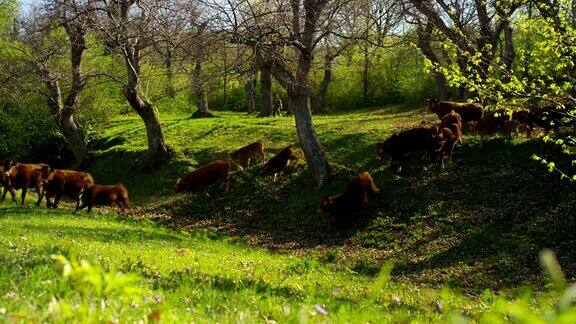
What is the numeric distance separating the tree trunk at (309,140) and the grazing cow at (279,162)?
1564 millimetres

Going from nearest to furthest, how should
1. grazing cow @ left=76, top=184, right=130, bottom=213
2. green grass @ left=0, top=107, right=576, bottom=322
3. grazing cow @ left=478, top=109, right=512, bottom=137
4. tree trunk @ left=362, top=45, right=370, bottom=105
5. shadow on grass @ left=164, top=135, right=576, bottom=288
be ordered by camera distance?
green grass @ left=0, top=107, right=576, bottom=322 → shadow on grass @ left=164, top=135, right=576, bottom=288 → grazing cow @ left=76, top=184, right=130, bottom=213 → grazing cow @ left=478, top=109, right=512, bottom=137 → tree trunk @ left=362, top=45, right=370, bottom=105

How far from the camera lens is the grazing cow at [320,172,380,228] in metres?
19.8

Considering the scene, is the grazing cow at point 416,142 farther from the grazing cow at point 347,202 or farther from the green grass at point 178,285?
the green grass at point 178,285

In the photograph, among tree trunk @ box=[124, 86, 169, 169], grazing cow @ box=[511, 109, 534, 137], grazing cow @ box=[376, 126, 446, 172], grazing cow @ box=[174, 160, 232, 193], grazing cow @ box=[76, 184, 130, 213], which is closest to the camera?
grazing cow @ box=[376, 126, 446, 172]

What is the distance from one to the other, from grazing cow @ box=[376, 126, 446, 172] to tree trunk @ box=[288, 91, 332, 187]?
264 centimetres

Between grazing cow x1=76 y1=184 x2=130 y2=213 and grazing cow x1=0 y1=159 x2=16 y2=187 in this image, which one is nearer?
grazing cow x1=76 y1=184 x2=130 y2=213

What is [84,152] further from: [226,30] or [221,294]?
[221,294]

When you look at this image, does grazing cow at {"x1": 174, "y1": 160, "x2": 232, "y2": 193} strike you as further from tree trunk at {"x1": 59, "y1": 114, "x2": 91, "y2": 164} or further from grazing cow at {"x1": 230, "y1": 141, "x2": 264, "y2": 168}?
tree trunk at {"x1": 59, "y1": 114, "x2": 91, "y2": 164}

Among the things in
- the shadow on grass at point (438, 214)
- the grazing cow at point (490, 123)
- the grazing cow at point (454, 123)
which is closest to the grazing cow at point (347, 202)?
the shadow on grass at point (438, 214)

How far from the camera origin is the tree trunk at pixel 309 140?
22953mm

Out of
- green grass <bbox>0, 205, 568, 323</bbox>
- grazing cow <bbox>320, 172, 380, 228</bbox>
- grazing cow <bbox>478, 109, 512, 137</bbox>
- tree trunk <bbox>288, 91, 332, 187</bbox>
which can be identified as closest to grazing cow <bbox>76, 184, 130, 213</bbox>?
green grass <bbox>0, 205, 568, 323</bbox>

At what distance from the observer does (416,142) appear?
71.7ft

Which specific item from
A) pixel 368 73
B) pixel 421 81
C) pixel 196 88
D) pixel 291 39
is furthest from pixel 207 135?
pixel 368 73

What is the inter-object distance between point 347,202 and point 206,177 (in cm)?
779
